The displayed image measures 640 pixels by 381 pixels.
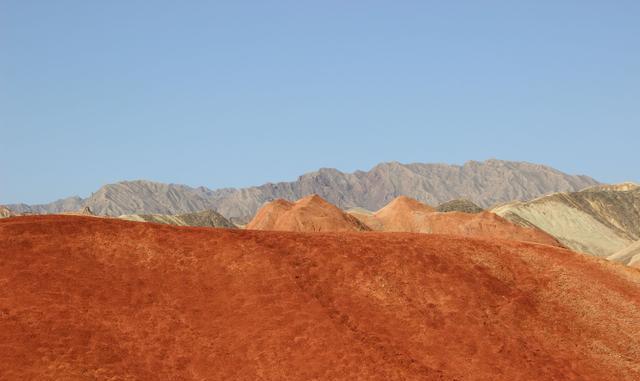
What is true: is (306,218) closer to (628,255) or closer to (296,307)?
(628,255)

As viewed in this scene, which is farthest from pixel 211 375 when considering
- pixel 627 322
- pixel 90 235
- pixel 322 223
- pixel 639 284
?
pixel 322 223

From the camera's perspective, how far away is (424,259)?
169ft

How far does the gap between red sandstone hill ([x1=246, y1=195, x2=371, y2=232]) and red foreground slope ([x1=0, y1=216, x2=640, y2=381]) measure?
250 ft

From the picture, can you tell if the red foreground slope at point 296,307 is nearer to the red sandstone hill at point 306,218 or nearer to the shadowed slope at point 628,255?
the red sandstone hill at point 306,218

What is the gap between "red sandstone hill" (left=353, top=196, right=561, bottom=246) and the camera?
138 metres

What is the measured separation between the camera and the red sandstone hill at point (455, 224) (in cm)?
13812

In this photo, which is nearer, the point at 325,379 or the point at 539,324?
the point at 325,379

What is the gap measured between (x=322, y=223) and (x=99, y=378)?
309ft

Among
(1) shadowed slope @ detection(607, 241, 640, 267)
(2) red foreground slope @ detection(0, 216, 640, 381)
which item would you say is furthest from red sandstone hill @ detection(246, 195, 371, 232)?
(2) red foreground slope @ detection(0, 216, 640, 381)

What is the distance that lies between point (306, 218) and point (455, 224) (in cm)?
2609

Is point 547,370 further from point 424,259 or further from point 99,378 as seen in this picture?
point 99,378

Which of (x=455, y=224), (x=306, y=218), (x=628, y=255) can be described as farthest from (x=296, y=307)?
(x=628, y=255)

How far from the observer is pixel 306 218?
435ft

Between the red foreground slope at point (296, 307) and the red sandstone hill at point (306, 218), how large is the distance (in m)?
76.3
